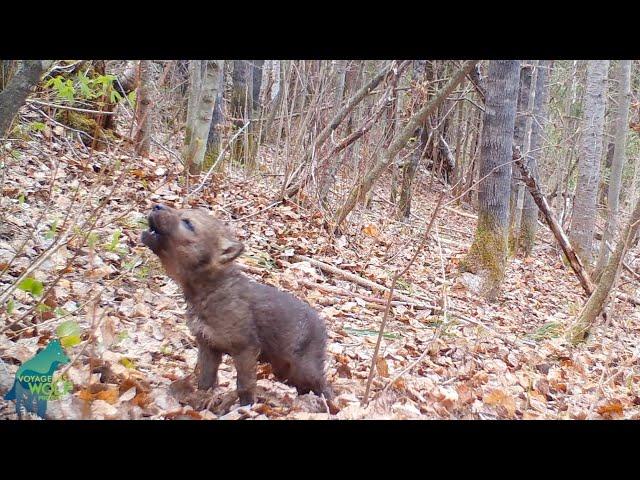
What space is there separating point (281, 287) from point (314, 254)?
60.9 inches

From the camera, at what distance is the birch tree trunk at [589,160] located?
11047mm

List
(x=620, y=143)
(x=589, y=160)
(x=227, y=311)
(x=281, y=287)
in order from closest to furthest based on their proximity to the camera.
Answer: (x=227, y=311)
(x=281, y=287)
(x=620, y=143)
(x=589, y=160)

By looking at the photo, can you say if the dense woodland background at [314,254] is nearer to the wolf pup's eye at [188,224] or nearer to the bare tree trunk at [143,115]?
the bare tree trunk at [143,115]

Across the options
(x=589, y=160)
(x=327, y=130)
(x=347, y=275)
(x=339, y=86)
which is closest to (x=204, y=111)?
(x=327, y=130)

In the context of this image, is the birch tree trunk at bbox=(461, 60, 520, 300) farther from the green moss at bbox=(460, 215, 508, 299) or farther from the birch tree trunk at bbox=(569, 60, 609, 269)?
the birch tree trunk at bbox=(569, 60, 609, 269)

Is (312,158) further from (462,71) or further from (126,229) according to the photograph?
(126,229)

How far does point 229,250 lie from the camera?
338 cm

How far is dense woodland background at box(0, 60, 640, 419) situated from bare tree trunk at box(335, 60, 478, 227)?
0.03m

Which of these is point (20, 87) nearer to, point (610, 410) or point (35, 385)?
point (35, 385)

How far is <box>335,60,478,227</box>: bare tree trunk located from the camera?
7.06 metres

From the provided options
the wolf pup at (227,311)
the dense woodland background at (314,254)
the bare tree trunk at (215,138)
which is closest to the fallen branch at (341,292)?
the dense woodland background at (314,254)

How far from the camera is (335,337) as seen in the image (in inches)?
190

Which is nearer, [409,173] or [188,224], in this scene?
[188,224]
